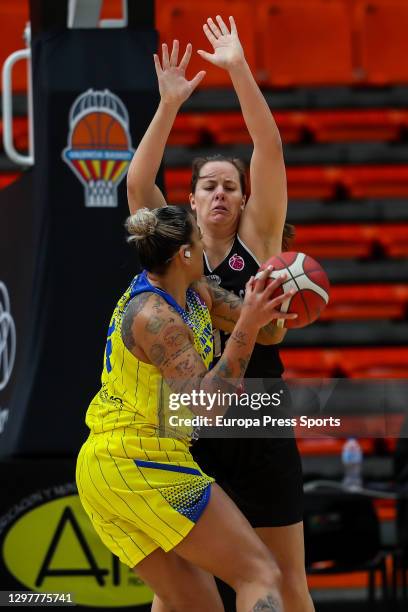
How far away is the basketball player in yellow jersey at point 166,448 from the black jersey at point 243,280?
0.60 metres

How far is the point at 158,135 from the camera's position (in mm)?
4426

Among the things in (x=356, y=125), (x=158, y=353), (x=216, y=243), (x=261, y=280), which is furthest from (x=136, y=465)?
(x=356, y=125)

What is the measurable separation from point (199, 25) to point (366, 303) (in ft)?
9.30

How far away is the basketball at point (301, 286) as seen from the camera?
12.5ft

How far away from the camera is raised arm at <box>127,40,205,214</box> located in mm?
4426

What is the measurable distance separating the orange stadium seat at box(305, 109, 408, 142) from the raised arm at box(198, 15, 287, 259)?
601 cm

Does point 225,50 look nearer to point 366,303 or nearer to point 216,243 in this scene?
point 216,243

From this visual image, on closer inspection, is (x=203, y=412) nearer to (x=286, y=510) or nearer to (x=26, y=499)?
(x=286, y=510)

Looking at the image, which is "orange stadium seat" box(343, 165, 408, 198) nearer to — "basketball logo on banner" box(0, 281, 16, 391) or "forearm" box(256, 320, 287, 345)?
"basketball logo on banner" box(0, 281, 16, 391)

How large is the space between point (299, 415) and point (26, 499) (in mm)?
1357

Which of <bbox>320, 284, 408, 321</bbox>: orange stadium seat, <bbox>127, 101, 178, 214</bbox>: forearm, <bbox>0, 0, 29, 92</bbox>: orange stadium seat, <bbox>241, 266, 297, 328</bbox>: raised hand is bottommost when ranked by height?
<bbox>241, 266, 297, 328</bbox>: raised hand

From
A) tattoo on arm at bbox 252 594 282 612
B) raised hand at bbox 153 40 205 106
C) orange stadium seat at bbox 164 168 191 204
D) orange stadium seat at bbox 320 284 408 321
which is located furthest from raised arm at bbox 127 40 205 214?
orange stadium seat at bbox 320 284 408 321

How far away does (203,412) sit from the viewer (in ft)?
11.9

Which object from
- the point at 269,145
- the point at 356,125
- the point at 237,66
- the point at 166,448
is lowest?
the point at 166,448
